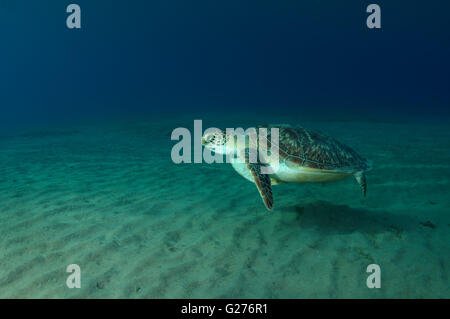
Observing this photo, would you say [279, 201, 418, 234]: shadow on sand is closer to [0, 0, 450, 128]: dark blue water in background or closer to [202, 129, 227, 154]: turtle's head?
[202, 129, 227, 154]: turtle's head

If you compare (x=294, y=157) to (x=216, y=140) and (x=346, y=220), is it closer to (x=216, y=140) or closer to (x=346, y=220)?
(x=346, y=220)

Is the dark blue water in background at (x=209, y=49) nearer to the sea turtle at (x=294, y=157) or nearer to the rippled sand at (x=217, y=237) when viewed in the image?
the rippled sand at (x=217, y=237)

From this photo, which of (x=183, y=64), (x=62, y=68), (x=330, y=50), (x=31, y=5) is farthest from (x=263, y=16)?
(x=62, y=68)

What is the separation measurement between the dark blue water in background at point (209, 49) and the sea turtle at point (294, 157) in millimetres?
67803

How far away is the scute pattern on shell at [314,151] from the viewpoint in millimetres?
4187

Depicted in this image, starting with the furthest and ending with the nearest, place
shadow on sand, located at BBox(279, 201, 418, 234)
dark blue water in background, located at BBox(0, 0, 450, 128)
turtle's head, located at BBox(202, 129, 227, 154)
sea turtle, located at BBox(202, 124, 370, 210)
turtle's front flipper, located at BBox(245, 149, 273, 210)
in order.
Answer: dark blue water in background, located at BBox(0, 0, 450, 128) < turtle's head, located at BBox(202, 129, 227, 154) < sea turtle, located at BBox(202, 124, 370, 210) < shadow on sand, located at BBox(279, 201, 418, 234) < turtle's front flipper, located at BBox(245, 149, 273, 210)

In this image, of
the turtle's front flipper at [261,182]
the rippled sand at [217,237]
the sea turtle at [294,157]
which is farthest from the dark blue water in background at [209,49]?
the turtle's front flipper at [261,182]

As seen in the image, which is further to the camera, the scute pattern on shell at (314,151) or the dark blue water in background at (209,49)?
the dark blue water in background at (209,49)

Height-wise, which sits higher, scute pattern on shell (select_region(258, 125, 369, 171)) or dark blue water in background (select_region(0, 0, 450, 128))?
dark blue water in background (select_region(0, 0, 450, 128))

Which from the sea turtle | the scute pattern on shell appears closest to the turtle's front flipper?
the sea turtle

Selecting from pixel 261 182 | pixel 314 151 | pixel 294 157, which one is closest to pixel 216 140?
pixel 261 182

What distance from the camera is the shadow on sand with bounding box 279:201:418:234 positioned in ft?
12.2

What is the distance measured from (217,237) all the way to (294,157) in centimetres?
177

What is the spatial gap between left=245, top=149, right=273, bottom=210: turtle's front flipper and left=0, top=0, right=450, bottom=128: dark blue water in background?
68.5 m
